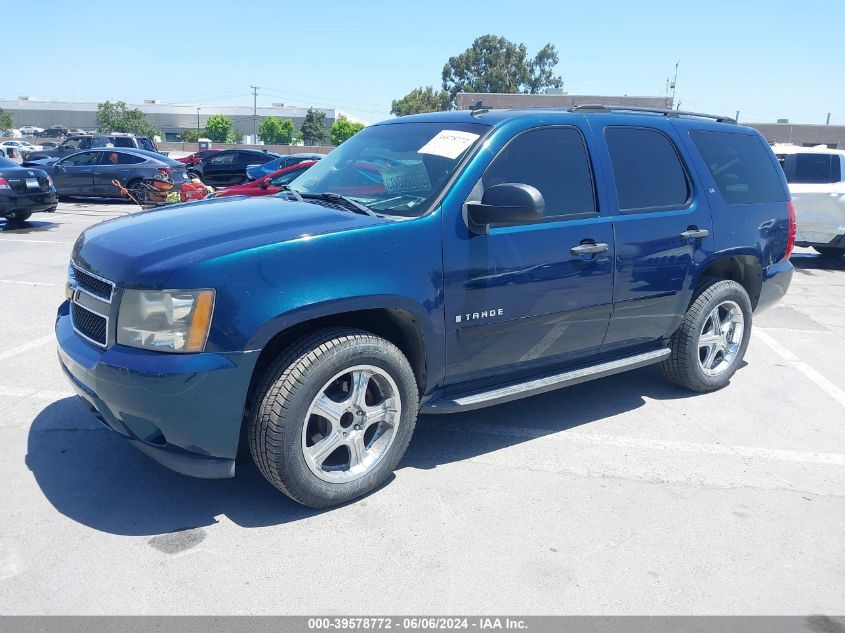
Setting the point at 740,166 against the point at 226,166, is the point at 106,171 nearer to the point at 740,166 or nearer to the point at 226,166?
the point at 226,166

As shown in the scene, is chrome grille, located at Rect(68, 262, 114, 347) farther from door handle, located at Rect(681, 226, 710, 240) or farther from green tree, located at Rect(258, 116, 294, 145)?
green tree, located at Rect(258, 116, 294, 145)

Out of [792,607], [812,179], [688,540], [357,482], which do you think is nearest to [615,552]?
[688,540]

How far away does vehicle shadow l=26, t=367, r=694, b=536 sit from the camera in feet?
10.7

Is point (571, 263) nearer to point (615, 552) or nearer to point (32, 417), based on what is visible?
point (615, 552)

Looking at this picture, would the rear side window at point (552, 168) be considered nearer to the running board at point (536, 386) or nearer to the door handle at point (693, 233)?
the door handle at point (693, 233)

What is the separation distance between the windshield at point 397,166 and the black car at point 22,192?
9824mm

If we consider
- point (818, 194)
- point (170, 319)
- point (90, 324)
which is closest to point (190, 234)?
point (170, 319)

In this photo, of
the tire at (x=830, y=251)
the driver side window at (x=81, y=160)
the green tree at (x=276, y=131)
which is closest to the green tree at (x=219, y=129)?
the green tree at (x=276, y=131)

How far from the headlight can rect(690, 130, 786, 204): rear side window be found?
3723 millimetres

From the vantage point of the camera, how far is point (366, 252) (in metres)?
3.21

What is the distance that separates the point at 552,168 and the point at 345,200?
124 centimetres

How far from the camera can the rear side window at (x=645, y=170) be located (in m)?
4.29

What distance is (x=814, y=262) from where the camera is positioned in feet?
40.4

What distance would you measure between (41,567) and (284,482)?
1032mm
